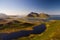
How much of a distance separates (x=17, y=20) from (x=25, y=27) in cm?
31

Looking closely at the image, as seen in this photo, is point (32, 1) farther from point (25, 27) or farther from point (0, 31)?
point (0, 31)

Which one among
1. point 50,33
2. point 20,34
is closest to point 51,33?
point 50,33

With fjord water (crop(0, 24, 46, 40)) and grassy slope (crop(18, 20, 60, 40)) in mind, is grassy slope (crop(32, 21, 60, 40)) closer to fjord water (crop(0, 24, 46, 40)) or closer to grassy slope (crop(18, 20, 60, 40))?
grassy slope (crop(18, 20, 60, 40))

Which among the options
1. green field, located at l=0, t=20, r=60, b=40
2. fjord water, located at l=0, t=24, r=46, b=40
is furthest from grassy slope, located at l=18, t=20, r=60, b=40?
fjord water, located at l=0, t=24, r=46, b=40

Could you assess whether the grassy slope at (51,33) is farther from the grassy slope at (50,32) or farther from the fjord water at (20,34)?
the fjord water at (20,34)

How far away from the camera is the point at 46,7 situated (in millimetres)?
4176

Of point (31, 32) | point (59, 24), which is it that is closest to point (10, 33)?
point (31, 32)

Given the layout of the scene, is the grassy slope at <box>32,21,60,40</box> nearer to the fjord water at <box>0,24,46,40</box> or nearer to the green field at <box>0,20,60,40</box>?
the green field at <box>0,20,60,40</box>

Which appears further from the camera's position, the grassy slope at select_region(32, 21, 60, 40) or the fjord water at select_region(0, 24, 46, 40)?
the fjord water at select_region(0, 24, 46, 40)

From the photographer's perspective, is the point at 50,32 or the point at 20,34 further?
the point at 20,34

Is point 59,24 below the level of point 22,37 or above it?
above

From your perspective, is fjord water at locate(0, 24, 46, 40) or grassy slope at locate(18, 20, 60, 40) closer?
grassy slope at locate(18, 20, 60, 40)

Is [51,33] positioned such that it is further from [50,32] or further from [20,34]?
[20,34]

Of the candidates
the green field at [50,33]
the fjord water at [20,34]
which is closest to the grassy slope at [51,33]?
the green field at [50,33]
